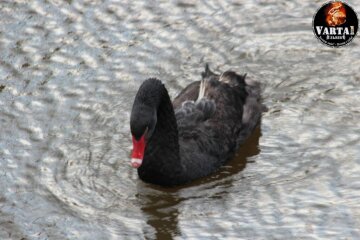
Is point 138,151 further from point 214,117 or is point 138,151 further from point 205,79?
point 205,79

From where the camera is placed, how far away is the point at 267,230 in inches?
340

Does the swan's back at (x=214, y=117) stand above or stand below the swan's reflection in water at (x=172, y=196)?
above

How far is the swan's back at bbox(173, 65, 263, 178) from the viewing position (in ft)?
32.2

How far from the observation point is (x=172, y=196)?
370 inches

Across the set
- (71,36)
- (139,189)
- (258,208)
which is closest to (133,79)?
(71,36)

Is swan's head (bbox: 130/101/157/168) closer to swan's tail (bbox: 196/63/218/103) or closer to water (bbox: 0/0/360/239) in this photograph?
water (bbox: 0/0/360/239)

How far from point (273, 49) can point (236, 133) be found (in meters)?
1.79

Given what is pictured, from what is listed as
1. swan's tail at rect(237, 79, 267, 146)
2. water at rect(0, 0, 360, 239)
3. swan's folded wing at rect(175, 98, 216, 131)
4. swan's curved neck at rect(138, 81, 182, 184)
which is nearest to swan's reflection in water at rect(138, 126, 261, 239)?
water at rect(0, 0, 360, 239)

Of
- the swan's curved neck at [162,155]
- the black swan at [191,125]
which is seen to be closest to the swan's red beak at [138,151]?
the black swan at [191,125]

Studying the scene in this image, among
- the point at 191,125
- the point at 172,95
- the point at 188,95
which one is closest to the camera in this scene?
the point at 191,125

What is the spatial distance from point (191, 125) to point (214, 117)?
33 cm

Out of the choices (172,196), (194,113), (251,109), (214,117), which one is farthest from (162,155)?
(251,109)

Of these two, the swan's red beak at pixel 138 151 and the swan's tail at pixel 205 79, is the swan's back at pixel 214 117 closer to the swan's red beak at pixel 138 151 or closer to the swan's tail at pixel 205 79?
the swan's tail at pixel 205 79

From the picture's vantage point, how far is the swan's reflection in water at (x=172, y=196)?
8.91 m
